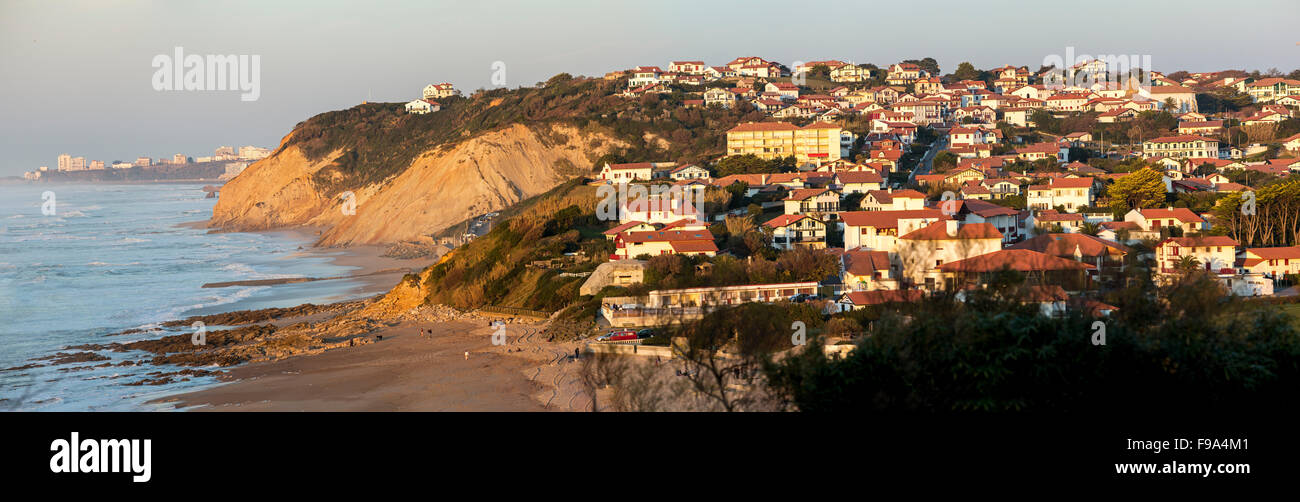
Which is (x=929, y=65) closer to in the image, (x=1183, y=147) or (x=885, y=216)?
(x=1183, y=147)

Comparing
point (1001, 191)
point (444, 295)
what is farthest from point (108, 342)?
point (1001, 191)

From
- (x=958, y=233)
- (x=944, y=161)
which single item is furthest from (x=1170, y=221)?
(x=944, y=161)

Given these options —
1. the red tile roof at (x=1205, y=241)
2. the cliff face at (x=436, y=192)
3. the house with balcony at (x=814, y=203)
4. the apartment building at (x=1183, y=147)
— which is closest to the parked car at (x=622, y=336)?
the house with balcony at (x=814, y=203)

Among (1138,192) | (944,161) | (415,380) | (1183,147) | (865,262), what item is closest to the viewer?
(415,380)

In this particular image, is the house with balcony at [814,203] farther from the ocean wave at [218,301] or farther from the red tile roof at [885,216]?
the ocean wave at [218,301]

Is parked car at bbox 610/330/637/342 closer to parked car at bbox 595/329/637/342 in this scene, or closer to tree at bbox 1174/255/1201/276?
parked car at bbox 595/329/637/342

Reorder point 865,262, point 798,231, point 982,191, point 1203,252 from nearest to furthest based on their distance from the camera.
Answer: point 865,262, point 1203,252, point 798,231, point 982,191

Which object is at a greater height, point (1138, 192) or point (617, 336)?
point (1138, 192)
